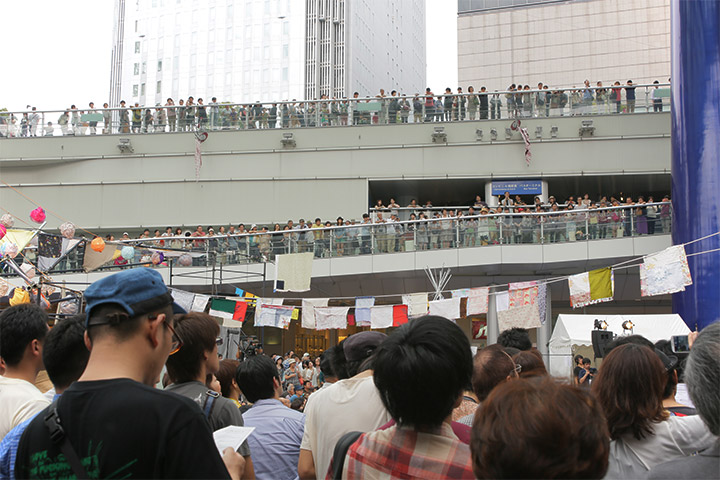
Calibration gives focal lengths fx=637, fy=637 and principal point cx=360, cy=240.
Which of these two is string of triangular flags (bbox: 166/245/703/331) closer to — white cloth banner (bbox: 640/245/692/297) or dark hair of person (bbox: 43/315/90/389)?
white cloth banner (bbox: 640/245/692/297)

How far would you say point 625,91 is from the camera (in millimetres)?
25797

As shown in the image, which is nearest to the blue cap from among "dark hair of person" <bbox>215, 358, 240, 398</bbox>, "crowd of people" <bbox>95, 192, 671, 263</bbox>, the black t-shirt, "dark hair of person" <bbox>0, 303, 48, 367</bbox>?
the black t-shirt

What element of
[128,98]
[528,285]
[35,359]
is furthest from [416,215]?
[128,98]

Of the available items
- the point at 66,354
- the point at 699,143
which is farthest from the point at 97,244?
the point at 699,143

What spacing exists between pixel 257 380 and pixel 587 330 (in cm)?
1193

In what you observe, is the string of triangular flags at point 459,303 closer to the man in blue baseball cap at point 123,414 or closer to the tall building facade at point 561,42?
the man in blue baseball cap at point 123,414

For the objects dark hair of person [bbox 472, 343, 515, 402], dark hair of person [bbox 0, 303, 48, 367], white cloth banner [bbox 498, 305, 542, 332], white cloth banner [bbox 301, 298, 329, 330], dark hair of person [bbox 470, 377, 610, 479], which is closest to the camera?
dark hair of person [bbox 470, 377, 610, 479]

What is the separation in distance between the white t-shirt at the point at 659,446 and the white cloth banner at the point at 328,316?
13.1 meters

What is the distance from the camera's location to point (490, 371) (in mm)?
3752

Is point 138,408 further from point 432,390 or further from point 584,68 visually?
point 584,68

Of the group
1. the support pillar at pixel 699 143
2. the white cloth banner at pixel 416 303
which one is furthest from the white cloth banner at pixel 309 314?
the support pillar at pixel 699 143

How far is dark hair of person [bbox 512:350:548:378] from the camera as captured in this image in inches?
159

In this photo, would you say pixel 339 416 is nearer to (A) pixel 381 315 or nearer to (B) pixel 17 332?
(B) pixel 17 332

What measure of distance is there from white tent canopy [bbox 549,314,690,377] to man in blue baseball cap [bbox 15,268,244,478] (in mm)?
12693
